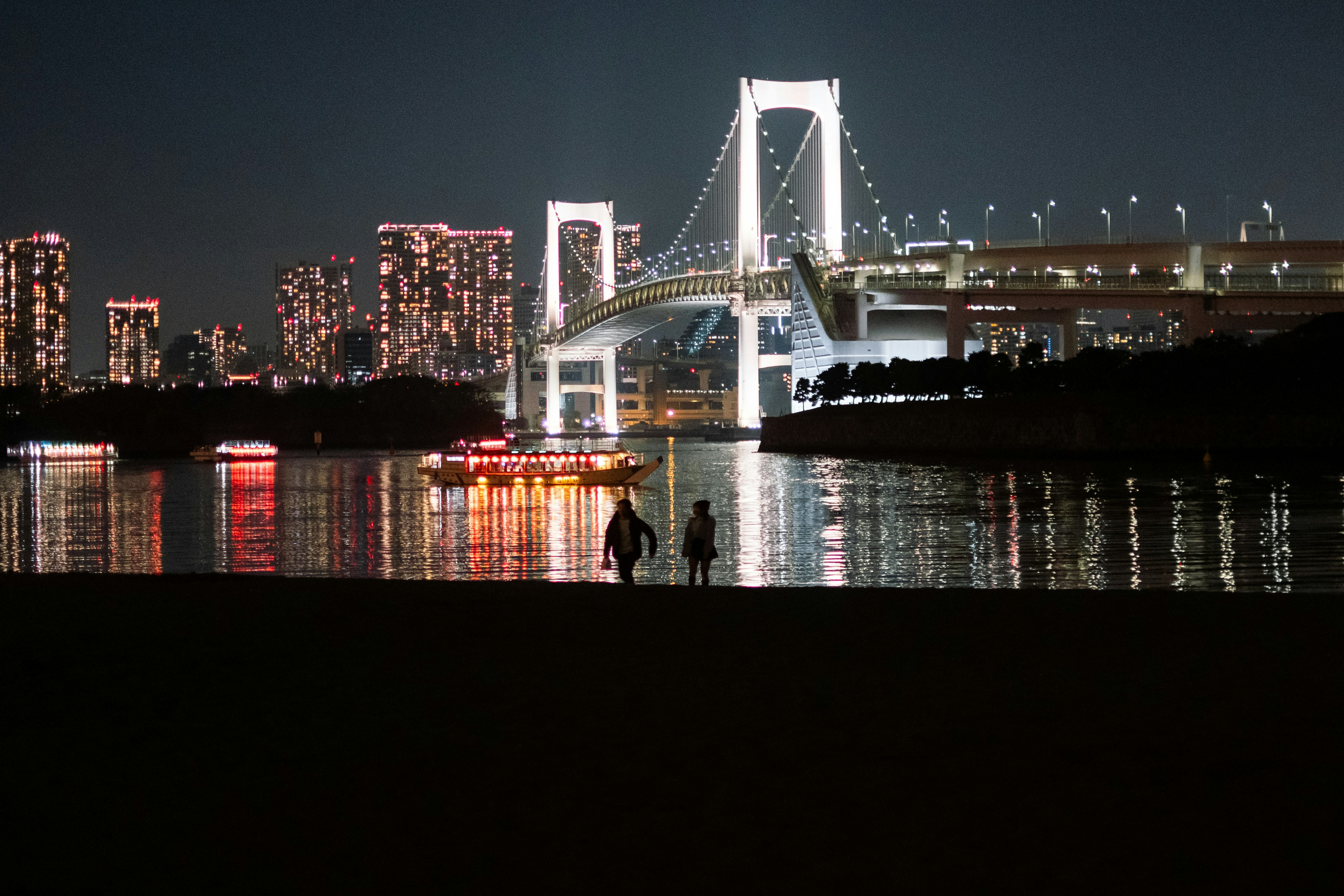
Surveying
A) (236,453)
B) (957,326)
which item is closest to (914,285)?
(957,326)

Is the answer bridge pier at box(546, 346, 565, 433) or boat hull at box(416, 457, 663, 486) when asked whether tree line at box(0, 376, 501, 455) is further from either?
boat hull at box(416, 457, 663, 486)

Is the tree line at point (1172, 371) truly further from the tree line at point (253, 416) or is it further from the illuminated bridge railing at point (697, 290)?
the tree line at point (253, 416)

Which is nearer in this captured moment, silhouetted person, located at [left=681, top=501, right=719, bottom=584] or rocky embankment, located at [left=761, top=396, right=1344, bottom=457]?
silhouetted person, located at [left=681, top=501, right=719, bottom=584]

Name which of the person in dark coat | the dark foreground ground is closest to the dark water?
the person in dark coat

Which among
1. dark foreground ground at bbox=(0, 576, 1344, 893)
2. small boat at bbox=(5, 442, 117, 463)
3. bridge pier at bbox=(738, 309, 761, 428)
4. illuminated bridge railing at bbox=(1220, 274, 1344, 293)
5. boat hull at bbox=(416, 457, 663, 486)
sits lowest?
dark foreground ground at bbox=(0, 576, 1344, 893)

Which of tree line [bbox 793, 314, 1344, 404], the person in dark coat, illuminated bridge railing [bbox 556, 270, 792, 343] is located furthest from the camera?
illuminated bridge railing [bbox 556, 270, 792, 343]

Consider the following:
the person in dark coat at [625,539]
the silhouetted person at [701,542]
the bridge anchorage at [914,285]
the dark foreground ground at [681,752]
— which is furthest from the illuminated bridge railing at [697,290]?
the dark foreground ground at [681,752]

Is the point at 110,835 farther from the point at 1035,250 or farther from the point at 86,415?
the point at 86,415

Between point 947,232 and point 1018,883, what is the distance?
1857 inches

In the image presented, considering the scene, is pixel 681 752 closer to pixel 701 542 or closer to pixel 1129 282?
pixel 701 542

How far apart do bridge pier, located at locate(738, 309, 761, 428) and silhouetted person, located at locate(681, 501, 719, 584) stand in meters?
43.0

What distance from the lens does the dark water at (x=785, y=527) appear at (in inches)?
444

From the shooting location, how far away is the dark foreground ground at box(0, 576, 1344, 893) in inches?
117

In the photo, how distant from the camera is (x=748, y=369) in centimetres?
5466
